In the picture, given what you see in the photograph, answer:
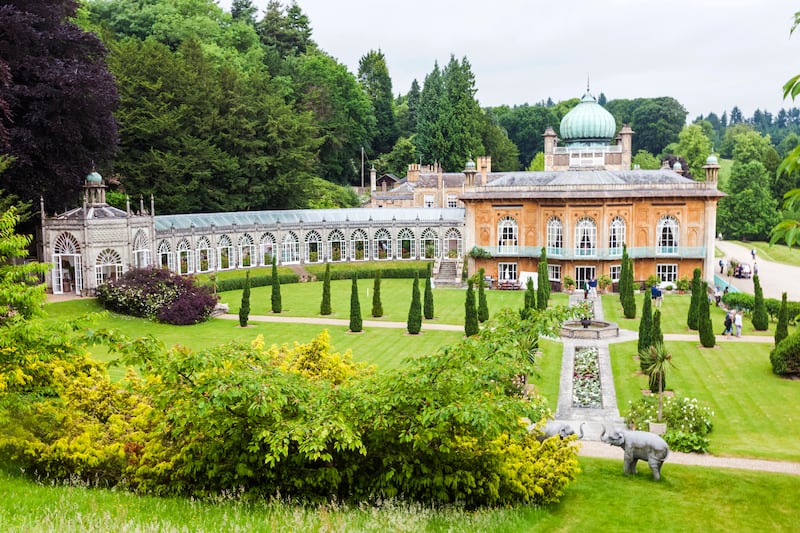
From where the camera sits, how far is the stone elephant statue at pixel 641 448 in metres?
18.2

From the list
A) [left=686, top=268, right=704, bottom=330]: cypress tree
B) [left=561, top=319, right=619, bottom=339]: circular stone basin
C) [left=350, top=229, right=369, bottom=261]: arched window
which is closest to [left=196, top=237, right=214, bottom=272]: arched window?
[left=350, top=229, right=369, bottom=261]: arched window

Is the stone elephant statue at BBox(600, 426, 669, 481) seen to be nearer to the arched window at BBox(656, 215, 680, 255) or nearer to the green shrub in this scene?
the green shrub

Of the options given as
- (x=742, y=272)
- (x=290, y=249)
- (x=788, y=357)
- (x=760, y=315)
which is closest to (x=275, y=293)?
(x=290, y=249)

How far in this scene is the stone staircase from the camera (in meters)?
53.4

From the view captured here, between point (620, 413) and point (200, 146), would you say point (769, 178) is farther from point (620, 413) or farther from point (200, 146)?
point (620, 413)

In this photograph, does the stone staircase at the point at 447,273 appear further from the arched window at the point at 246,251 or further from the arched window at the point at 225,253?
the arched window at the point at 225,253

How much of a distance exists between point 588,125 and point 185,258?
99.8ft

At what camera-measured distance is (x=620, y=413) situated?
2541 centimetres

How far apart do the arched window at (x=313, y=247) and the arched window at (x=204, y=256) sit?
7518 mm

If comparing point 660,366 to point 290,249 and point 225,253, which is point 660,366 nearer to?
point 225,253

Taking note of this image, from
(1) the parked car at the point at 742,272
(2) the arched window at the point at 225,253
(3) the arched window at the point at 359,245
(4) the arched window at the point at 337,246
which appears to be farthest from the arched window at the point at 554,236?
(2) the arched window at the point at 225,253

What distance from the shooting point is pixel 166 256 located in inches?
1998

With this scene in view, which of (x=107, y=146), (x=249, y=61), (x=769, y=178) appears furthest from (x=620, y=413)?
(x=769, y=178)

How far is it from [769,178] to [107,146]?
6944cm
